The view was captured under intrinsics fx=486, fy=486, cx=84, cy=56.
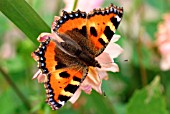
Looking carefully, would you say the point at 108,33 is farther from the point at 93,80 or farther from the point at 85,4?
the point at 85,4

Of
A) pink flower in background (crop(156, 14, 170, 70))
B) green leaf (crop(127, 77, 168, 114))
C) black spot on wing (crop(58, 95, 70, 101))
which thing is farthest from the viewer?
pink flower in background (crop(156, 14, 170, 70))

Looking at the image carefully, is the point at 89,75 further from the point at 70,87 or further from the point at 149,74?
the point at 149,74

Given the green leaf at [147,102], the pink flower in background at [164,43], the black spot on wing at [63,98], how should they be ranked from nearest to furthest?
the black spot on wing at [63,98] < the green leaf at [147,102] < the pink flower in background at [164,43]

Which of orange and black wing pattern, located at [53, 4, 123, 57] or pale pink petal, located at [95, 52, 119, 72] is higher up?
orange and black wing pattern, located at [53, 4, 123, 57]

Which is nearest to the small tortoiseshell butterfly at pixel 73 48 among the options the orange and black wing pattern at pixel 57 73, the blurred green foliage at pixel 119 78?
the orange and black wing pattern at pixel 57 73

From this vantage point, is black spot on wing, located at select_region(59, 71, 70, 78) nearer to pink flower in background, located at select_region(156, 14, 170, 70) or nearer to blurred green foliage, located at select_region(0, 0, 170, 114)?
blurred green foliage, located at select_region(0, 0, 170, 114)

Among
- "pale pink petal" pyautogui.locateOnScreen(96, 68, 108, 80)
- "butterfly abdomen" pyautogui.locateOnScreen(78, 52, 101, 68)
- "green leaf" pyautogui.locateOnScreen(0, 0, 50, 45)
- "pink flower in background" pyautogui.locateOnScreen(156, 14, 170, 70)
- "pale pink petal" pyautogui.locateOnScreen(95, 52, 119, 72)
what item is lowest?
"pink flower in background" pyautogui.locateOnScreen(156, 14, 170, 70)

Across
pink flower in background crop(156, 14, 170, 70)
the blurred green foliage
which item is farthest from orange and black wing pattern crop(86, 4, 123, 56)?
pink flower in background crop(156, 14, 170, 70)

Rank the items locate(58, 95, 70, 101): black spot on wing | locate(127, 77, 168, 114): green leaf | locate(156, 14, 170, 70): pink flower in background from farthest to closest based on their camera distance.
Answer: locate(156, 14, 170, 70): pink flower in background → locate(127, 77, 168, 114): green leaf → locate(58, 95, 70, 101): black spot on wing

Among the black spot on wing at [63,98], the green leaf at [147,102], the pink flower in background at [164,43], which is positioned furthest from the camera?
the pink flower in background at [164,43]

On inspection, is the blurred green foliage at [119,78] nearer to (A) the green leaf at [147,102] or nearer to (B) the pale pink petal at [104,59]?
(A) the green leaf at [147,102]
